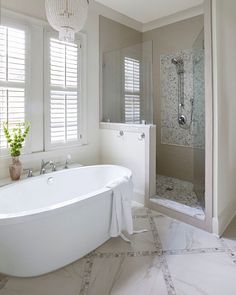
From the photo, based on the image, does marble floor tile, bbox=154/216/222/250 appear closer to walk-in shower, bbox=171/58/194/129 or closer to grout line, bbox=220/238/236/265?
grout line, bbox=220/238/236/265

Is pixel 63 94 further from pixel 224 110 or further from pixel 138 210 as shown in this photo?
pixel 224 110

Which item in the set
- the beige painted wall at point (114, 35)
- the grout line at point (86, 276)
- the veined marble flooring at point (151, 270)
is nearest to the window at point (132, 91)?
the beige painted wall at point (114, 35)

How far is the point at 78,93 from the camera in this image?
340 centimetres

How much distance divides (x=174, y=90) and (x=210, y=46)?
Result: 1.69 metres

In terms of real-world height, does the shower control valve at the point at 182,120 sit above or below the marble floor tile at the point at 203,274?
above

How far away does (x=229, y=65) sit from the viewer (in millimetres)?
2697

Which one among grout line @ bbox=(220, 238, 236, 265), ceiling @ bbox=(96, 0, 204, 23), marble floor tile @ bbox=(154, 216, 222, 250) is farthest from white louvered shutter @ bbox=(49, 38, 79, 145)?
grout line @ bbox=(220, 238, 236, 265)

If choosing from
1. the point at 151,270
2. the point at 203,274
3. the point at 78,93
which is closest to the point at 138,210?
the point at 151,270

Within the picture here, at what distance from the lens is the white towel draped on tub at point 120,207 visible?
232cm

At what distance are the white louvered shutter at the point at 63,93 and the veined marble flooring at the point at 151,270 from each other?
1.59 m

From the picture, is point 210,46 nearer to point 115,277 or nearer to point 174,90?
point 174,90

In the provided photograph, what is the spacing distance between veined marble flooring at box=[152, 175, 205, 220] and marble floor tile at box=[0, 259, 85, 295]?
4.69ft

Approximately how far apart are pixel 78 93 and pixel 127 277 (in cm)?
243

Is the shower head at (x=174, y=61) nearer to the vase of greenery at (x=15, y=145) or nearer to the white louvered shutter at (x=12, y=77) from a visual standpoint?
the white louvered shutter at (x=12, y=77)
